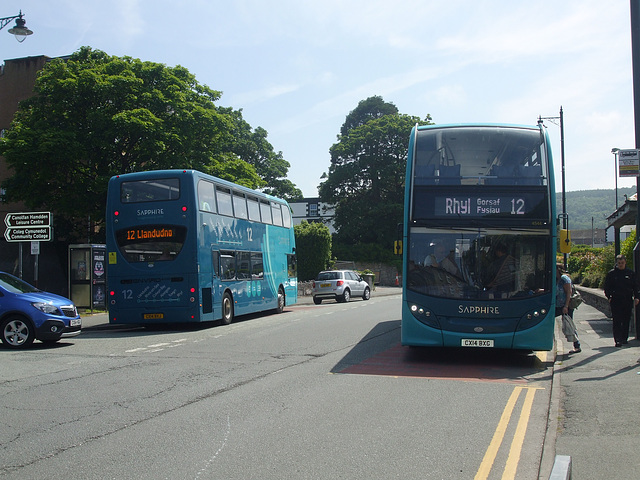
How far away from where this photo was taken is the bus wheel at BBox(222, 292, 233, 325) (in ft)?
62.5

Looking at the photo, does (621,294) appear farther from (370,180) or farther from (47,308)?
(370,180)

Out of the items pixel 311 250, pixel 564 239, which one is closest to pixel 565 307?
pixel 564 239

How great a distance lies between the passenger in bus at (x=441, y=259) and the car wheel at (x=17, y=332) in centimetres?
802

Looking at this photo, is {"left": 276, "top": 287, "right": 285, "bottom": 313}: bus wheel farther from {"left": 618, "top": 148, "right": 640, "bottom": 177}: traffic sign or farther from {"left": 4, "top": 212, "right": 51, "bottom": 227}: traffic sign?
{"left": 618, "top": 148, "right": 640, "bottom": 177}: traffic sign

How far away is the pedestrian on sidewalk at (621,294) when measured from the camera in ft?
→ 40.1

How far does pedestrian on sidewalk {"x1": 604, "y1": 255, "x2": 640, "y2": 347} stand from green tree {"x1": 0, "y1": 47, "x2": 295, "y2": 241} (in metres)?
19.9

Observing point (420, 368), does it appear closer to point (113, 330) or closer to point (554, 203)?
point (554, 203)

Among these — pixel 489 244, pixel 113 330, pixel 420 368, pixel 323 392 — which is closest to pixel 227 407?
pixel 323 392

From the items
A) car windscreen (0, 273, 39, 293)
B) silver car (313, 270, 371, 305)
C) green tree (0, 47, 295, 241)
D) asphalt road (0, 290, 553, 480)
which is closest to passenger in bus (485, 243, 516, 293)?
asphalt road (0, 290, 553, 480)

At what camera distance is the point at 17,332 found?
13109 mm

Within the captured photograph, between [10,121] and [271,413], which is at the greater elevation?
[10,121]

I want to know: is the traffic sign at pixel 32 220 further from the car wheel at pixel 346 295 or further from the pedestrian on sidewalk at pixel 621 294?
the car wheel at pixel 346 295

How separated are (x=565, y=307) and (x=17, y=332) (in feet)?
35.1

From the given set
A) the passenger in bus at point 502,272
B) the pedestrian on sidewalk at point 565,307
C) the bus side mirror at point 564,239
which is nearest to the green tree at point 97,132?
the bus side mirror at point 564,239
